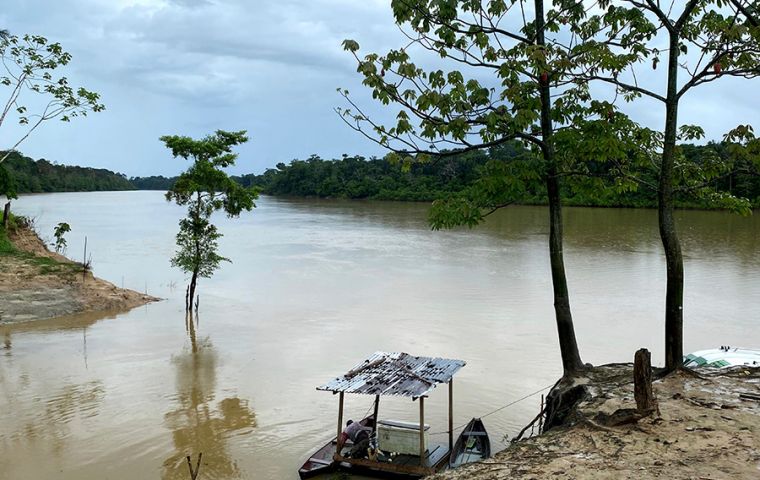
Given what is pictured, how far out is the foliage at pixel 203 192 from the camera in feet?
52.7

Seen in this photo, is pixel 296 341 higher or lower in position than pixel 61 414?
higher

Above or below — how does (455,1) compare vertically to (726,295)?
above

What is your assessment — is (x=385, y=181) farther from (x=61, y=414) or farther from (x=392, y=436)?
(x=392, y=436)

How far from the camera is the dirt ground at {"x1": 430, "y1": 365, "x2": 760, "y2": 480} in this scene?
15.7ft

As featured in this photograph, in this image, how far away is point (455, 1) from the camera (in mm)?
7492

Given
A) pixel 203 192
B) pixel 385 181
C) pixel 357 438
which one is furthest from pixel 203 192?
pixel 385 181

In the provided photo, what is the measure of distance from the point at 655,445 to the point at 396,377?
324 centimetres

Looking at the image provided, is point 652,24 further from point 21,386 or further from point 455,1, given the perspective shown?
point 21,386

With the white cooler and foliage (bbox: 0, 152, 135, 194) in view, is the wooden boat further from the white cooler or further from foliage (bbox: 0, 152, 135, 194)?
foliage (bbox: 0, 152, 135, 194)

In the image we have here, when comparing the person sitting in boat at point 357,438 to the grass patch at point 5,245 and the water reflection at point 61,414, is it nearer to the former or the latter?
the water reflection at point 61,414

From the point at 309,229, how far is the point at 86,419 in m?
33.5

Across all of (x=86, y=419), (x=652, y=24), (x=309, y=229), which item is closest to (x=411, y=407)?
(x=86, y=419)

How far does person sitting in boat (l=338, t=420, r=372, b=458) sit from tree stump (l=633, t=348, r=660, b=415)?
3385 mm

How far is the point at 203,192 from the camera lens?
16750mm
